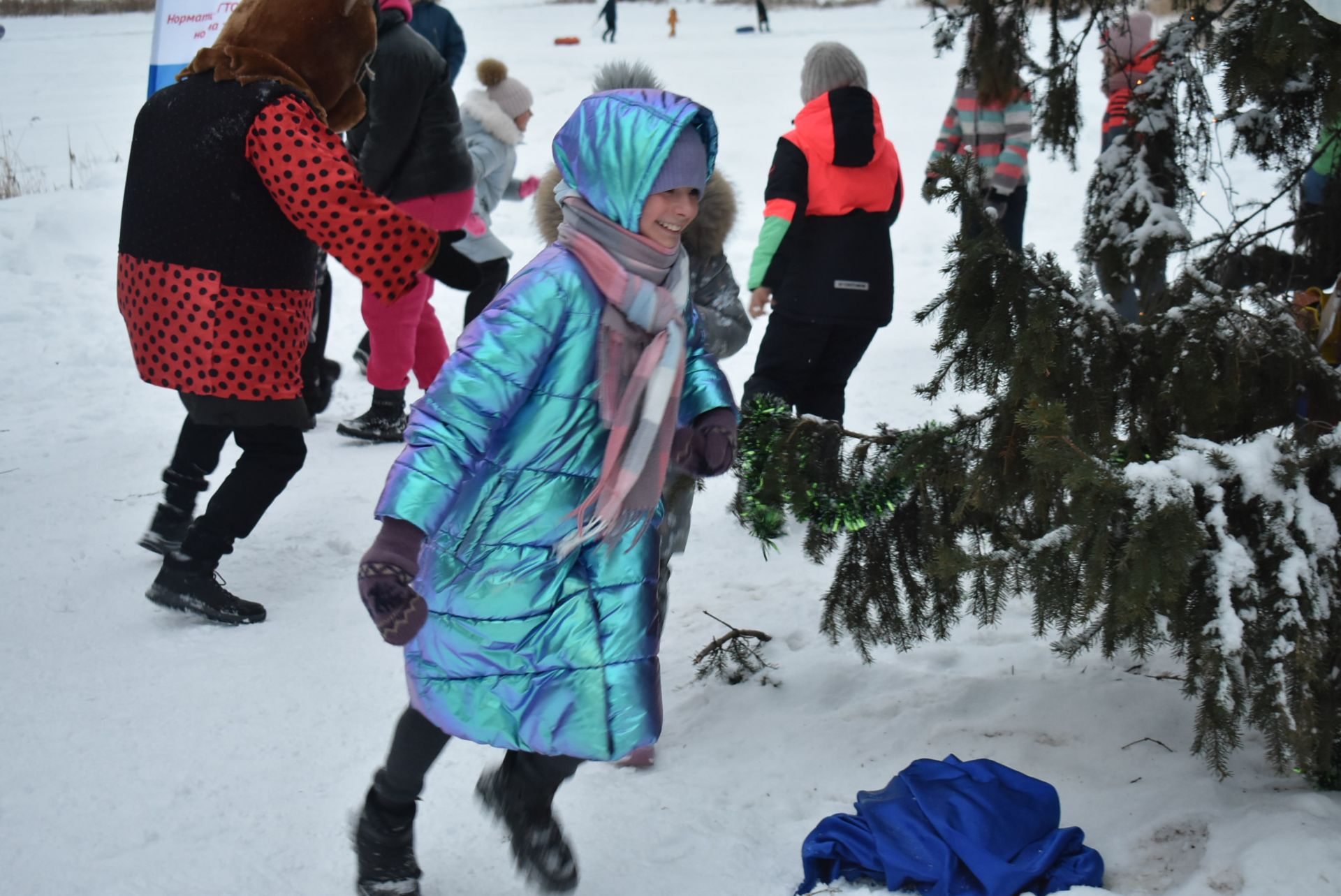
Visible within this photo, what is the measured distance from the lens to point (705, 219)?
152 inches

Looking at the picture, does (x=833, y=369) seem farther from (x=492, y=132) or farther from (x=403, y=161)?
(x=492, y=132)

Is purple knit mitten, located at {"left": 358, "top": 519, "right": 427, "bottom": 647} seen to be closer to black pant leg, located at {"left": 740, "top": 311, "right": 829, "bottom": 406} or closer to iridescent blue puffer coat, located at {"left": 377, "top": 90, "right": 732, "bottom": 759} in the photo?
iridescent blue puffer coat, located at {"left": 377, "top": 90, "right": 732, "bottom": 759}

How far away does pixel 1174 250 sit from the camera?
3.28 meters

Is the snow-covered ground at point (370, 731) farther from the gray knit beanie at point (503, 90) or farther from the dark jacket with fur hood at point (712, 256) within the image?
the gray knit beanie at point (503, 90)

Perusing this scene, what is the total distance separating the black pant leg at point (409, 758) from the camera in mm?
2514

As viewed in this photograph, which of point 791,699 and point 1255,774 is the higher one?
point 1255,774

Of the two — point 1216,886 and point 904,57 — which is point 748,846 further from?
point 904,57

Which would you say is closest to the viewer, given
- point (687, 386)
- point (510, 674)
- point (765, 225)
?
point (510, 674)

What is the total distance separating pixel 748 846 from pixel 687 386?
110cm

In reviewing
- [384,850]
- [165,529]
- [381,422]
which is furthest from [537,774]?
[381,422]

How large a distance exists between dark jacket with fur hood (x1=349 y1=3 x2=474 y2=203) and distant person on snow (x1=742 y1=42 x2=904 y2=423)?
152cm

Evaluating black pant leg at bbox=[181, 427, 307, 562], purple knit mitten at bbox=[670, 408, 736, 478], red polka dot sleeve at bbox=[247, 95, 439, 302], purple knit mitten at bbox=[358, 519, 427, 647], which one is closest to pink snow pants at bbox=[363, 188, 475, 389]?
black pant leg at bbox=[181, 427, 307, 562]

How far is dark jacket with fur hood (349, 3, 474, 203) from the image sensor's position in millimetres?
5184

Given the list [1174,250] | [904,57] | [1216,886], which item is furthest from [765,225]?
[904,57]
